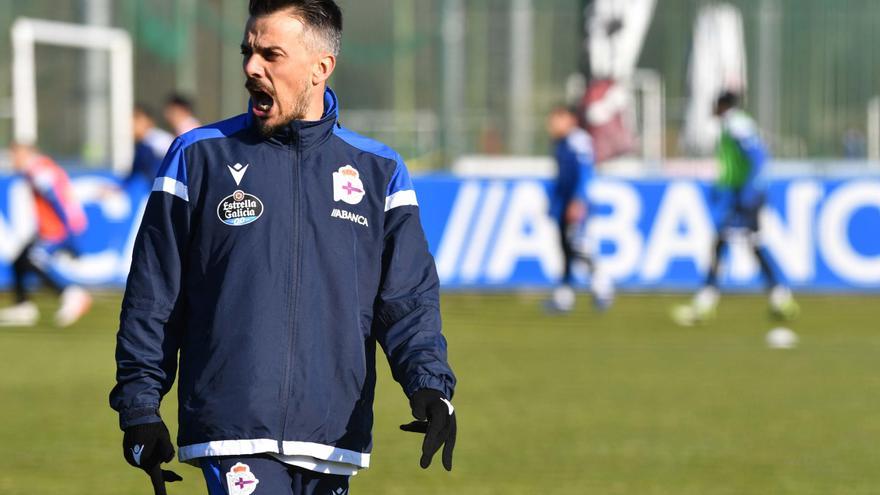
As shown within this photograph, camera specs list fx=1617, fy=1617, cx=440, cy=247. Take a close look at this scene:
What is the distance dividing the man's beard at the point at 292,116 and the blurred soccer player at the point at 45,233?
43.4 feet

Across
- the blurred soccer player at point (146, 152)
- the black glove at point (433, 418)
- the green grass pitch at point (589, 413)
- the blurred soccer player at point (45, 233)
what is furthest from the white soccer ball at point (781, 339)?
the black glove at point (433, 418)

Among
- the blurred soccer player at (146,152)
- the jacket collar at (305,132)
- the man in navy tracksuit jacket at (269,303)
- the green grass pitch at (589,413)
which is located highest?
the jacket collar at (305,132)

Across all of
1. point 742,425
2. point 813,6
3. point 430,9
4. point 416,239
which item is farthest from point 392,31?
point 416,239

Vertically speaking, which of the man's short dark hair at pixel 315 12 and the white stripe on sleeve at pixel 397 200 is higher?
the man's short dark hair at pixel 315 12

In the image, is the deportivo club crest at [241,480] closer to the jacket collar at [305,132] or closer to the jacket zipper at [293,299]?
the jacket zipper at [293,299]

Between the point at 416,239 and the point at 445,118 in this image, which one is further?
the point at 445,118

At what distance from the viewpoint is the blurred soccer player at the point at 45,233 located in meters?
16.9

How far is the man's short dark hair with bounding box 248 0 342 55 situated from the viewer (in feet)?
13.3

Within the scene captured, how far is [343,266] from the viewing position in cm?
405

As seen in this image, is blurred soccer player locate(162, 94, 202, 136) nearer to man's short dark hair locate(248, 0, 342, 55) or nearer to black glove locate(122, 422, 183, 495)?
man's short dark hair locate(248, 0, 342, 55)

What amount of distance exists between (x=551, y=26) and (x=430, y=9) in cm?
449

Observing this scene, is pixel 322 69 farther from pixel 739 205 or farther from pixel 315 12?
pixel 739 205

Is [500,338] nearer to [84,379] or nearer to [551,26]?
[84,379]

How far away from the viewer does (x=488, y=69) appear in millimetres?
29156
